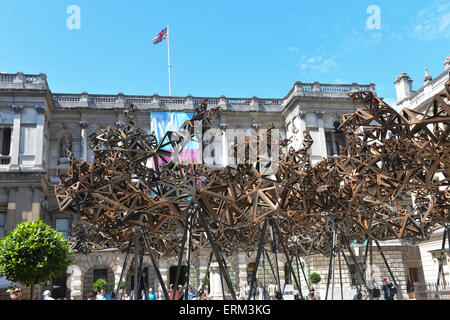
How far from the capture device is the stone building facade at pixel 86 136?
35031 mm

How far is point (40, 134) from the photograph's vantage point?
3697cm

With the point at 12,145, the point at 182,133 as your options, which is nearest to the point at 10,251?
the point at 182,133

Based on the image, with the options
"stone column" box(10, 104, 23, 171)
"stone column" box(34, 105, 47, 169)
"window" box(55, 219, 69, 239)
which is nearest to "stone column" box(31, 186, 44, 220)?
"stone column" box(34, 105, 47, 169)

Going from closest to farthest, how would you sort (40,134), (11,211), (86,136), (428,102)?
(428,102) → (11,211) → (40,134) → (86,136)

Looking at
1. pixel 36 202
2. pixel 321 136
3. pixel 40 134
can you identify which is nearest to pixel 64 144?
pixel 40 134

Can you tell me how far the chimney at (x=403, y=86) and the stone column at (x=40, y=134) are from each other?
99.3 ft

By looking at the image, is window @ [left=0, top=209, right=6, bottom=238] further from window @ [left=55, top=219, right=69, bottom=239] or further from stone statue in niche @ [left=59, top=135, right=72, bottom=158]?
stone statue in niche @ [left=59, top=135, right=72, bottom=158]

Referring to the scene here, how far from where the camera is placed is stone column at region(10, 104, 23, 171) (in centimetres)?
3588

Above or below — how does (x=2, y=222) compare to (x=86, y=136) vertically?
below

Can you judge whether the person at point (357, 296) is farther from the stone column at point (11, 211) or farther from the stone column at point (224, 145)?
the stone column at point (11, 211)

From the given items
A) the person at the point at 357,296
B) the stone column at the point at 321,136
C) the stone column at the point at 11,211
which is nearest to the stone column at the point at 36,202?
the stone column at the point at 11,211

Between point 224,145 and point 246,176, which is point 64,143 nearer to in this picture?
point 224,145

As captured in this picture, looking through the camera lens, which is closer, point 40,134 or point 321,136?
point 40,134

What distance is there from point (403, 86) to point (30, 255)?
104 feet
